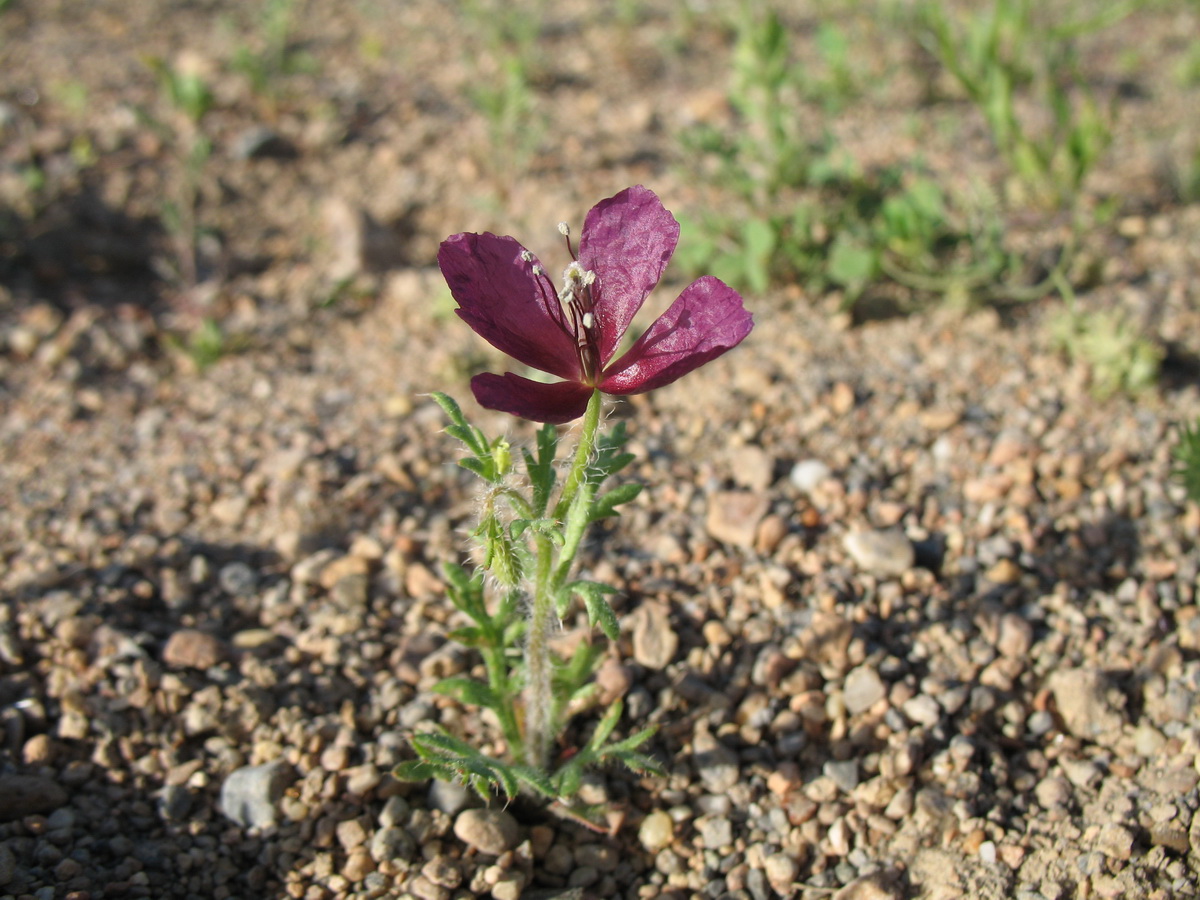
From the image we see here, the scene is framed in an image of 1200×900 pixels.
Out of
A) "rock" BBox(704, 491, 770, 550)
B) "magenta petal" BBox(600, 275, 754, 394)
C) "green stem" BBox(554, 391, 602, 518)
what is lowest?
"rock" BBox(704, 491, 770, 550)

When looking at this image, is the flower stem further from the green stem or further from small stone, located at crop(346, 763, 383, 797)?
small stone, located at crop(346, 763, 383, 797)

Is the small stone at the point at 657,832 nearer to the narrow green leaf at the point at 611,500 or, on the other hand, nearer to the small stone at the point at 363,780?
the small stone at the point at 363,780

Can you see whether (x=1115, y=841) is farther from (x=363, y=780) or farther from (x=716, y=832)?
(x=363, y=780)

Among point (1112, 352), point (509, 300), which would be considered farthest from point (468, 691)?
point (1112, 352)

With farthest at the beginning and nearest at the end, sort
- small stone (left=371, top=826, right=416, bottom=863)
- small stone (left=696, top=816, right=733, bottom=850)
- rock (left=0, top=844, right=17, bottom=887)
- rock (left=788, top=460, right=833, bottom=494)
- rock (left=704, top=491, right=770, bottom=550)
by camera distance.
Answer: rock (left=788, top=460, right=833, bottom=494), rock (left=704, top=491, right=770, bottom=550), small stone (left=696, top=816, right=733, bottom=850), small stone (left=371, top=826, right=416, bottom=863), rock (left=0, top=844, right=17, bottom=887)

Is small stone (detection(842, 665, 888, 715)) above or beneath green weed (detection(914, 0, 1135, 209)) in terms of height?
beneath

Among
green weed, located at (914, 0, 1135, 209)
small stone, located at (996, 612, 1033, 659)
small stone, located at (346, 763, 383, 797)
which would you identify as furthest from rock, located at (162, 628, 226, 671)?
green weed, located at (914, 0, 1135, 209)
